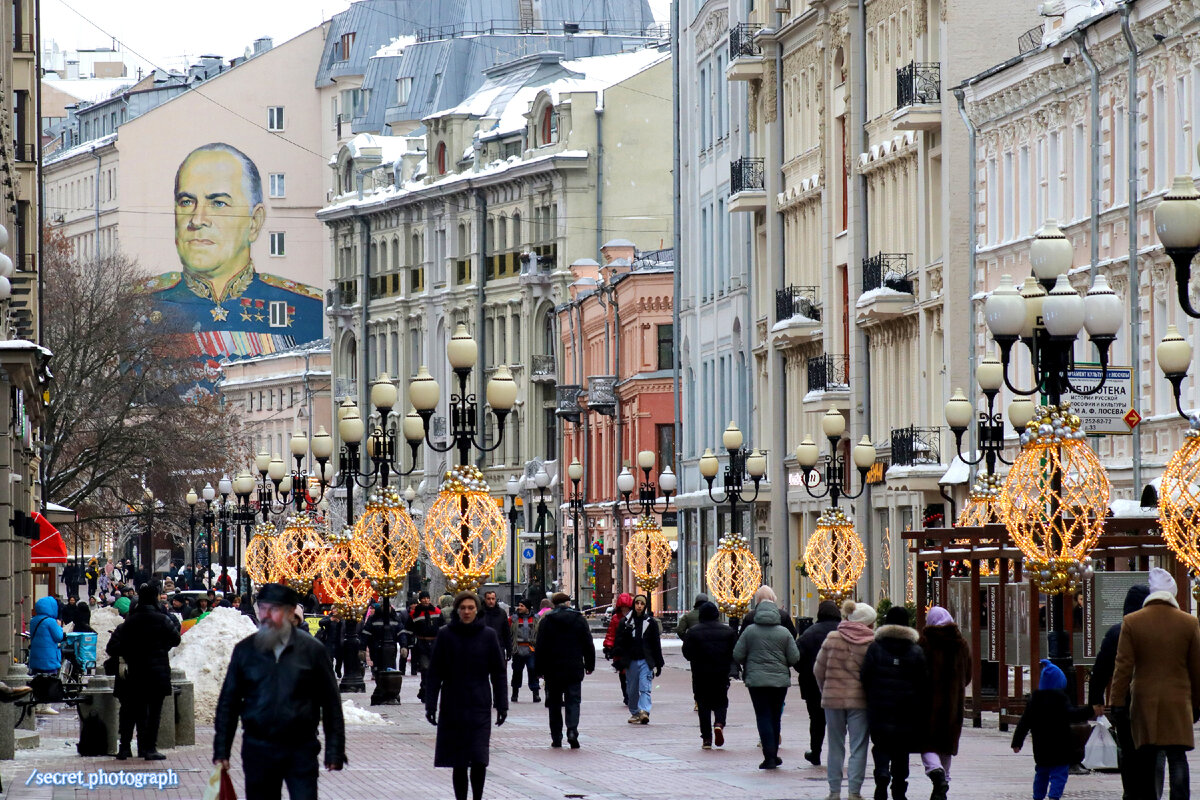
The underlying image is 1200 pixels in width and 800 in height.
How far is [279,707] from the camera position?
13.2 m

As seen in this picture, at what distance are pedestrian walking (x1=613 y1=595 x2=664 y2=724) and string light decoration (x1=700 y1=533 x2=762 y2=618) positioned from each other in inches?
450

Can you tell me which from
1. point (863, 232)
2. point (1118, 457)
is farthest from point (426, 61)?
point (1118, 457)

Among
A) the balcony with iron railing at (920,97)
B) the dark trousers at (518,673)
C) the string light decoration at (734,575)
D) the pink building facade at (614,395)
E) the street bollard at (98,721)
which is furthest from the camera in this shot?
the pink building facade at (614,395)

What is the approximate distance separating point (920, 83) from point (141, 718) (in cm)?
2590

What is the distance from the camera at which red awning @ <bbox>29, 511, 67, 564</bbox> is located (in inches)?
1314

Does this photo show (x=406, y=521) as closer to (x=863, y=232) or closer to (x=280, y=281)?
(x=863, y=232)

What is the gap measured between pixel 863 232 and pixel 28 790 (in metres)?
32.5

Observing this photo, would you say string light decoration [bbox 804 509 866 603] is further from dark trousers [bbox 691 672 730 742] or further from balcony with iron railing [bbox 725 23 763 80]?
→ balcony with iron railing [bbox 725 23 763 80]

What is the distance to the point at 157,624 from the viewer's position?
22.4m

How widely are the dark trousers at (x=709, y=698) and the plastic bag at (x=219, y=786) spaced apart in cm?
1111

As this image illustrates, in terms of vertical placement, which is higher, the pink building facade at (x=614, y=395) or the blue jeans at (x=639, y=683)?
the pink building facade at (x=614, y=395)

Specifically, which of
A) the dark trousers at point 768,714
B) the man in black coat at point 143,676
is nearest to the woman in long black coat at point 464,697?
the dark trousers at point 768,714

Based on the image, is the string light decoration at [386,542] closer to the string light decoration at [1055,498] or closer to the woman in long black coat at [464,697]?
the string light decoration at [1055,498]

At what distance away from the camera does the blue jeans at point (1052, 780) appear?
1775 centimetres
